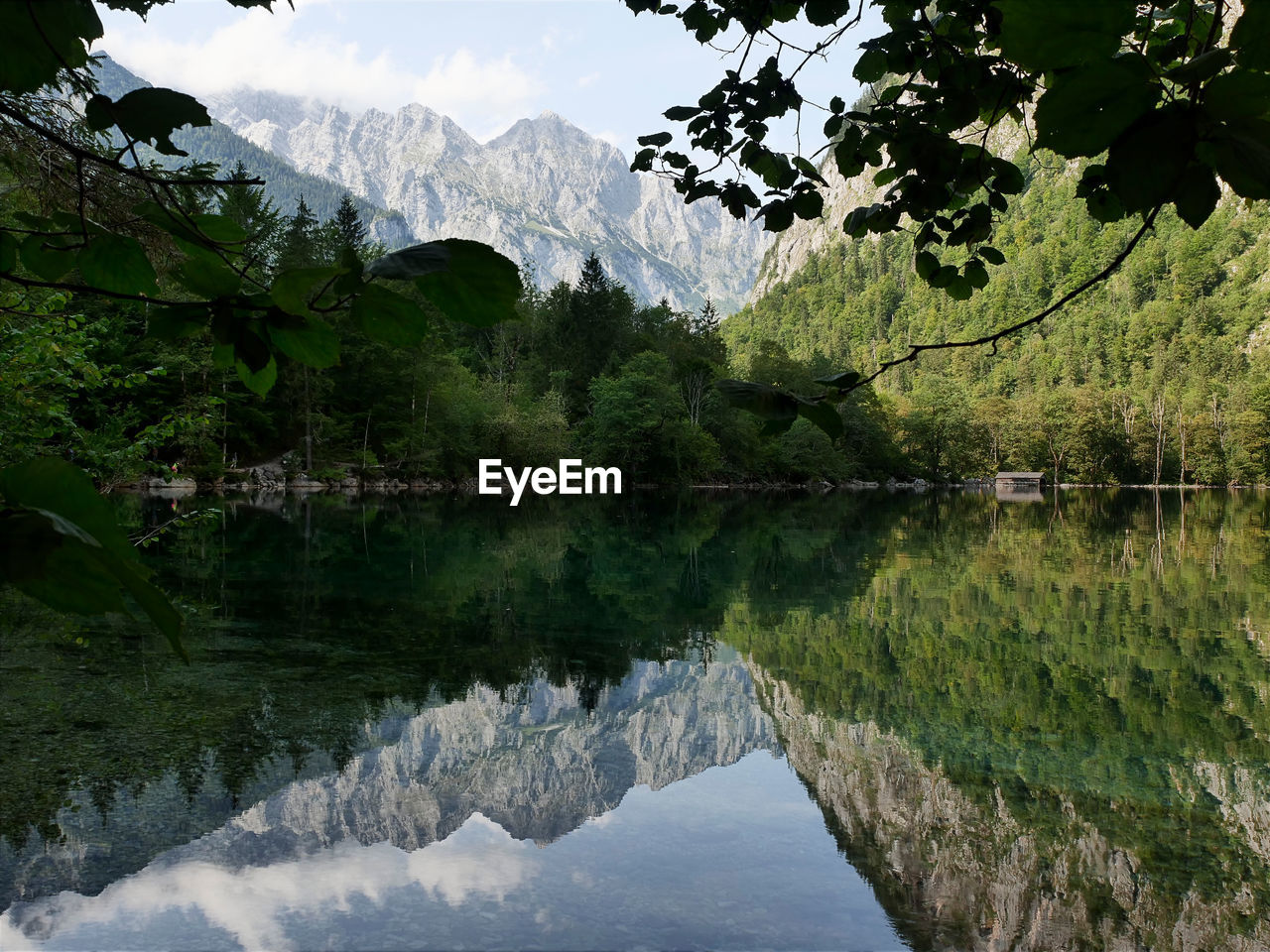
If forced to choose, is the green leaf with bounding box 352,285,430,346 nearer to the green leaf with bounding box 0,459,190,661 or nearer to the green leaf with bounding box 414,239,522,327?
the green leaf with bounding box 414,239,522,327

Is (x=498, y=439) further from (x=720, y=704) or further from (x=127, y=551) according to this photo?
Answer: (x=127, y=551)

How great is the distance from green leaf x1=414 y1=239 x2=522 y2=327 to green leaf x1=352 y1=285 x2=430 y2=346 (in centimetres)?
7

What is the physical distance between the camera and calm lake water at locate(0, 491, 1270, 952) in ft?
13.2

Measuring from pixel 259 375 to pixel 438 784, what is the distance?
5113 millimetres

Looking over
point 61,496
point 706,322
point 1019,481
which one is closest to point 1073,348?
point 1019,481

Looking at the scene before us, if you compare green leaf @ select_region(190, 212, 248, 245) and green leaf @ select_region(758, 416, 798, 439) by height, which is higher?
green leaf @ select_region(190, 212, 248, 245)

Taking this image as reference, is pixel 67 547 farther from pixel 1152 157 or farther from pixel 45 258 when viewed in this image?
pixel 1152 157

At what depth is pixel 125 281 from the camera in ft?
3.60

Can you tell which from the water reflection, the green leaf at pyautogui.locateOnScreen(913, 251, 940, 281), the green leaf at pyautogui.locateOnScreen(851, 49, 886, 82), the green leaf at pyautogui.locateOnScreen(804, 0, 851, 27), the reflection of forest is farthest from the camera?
the reflection of forest

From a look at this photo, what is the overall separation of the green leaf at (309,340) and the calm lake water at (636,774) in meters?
3.62

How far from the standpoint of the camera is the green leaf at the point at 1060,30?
28.4 inches

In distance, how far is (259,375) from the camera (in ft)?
3.46

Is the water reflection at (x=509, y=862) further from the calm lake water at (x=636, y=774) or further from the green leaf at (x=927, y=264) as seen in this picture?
the green leaf at (x=927, y=264)

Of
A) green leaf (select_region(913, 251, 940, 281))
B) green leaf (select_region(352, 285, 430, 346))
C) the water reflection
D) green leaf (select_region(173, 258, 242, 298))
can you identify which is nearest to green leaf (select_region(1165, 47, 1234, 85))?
green leaf (select_region(352, 285, 430, 346))
